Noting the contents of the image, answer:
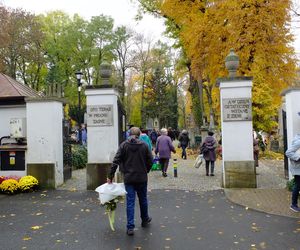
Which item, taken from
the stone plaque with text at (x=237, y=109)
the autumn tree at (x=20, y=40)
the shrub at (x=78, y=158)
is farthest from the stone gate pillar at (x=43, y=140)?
the autumn tree at (x=20, y=40)

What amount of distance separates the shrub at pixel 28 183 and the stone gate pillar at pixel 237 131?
5.43 metres

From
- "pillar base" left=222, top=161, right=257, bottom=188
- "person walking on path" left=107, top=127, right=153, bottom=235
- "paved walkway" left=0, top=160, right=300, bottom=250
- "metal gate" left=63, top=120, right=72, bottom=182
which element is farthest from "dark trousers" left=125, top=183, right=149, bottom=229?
"metal gate" left=63, top=120, right=72, bottom=182

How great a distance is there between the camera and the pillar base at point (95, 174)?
11133 mm

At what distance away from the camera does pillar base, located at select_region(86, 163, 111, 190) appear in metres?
11.1

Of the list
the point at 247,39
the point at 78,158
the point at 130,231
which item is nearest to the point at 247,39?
the point at 247,39

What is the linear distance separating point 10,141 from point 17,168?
1315mm

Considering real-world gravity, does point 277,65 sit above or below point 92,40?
below

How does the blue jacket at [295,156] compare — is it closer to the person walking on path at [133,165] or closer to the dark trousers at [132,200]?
the person walking on path at [133,165]

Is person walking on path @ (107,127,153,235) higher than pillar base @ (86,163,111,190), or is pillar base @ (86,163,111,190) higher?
person walking on path @ (107,127,153,235)

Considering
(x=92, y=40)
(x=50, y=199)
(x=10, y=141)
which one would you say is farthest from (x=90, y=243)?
(x=92, y=40)

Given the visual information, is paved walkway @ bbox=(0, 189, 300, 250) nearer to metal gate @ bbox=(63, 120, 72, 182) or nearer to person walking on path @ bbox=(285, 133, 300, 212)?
person walking on path @ bbox=(285, 133, 300, 212)

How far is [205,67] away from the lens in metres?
21.0

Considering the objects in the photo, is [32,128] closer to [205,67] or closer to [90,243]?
[90,243]

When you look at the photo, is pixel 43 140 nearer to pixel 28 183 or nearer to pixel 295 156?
pixel 28 183
